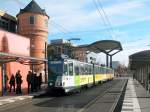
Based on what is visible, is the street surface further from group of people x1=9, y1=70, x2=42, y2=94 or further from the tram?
group of people x1=9, y1=70, x2=42, y2=94

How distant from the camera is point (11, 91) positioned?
40.1m

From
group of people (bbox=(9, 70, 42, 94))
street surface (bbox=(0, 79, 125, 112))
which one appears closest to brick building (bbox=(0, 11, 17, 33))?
group of people (bbox=(9, 70, 42, 94))

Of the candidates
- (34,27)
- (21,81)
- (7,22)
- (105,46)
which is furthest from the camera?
(105,46)

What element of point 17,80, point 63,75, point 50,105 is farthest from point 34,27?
point 50,105

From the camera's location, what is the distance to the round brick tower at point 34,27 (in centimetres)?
7431

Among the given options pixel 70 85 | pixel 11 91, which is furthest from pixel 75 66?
pixel 11 91

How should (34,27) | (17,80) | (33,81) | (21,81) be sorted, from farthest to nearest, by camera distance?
(34,27), (33,81), (21,81), (17,80)

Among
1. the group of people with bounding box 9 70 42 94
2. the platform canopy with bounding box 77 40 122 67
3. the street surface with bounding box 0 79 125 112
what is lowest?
the street surface with bounding box 0 79 125 112

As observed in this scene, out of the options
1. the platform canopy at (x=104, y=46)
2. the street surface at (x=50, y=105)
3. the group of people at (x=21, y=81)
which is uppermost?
the platform canopy at (x=104, y=46)

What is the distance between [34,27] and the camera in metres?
74.9

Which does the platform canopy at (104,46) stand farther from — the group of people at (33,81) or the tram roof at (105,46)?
the group of people at (33,81)

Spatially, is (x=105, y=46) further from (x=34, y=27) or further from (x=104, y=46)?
(x=34, y=27)

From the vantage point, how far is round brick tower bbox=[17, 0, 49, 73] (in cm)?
7431

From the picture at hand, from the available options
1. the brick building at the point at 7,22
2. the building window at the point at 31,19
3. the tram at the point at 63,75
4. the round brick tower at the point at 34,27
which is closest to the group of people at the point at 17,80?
the tram at the point at 63,75
